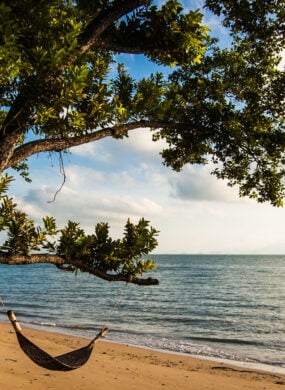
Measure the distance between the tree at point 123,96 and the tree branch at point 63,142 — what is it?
0.01m

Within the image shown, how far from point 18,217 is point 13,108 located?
42.7 inches

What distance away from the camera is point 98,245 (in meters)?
3.93

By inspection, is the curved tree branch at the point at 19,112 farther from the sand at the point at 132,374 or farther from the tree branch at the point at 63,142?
the sand at the point at 132,374

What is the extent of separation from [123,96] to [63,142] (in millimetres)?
1256

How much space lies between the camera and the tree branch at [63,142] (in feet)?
12.4

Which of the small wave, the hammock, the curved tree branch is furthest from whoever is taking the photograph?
the small wave

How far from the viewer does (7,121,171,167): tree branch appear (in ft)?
12.4

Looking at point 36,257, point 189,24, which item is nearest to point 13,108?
point 36,257

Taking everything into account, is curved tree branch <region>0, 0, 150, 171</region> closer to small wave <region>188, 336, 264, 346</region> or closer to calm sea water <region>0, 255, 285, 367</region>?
calm sea water <region>0, 255, 285, 367</region>

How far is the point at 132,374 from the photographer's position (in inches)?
439

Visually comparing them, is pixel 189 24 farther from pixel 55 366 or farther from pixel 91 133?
pixel 55 366

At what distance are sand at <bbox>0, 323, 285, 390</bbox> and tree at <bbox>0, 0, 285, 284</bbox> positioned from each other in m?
6.74

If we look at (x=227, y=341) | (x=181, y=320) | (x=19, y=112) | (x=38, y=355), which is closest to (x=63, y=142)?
(x=19, y=112)

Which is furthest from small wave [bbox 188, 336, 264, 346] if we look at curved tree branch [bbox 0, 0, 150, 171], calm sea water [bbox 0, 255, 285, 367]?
curved tree branch [bbox 0, 0, 150, 171]
